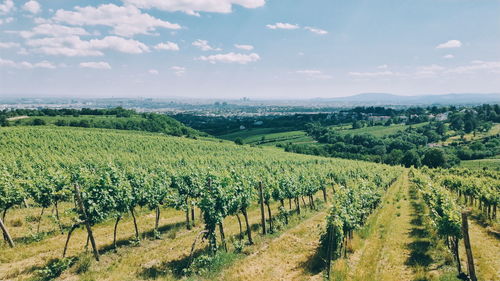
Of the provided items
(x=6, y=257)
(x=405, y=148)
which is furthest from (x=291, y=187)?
(x=405, y=148)

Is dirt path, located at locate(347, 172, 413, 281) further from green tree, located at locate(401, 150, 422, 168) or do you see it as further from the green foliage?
green tree, located at locate(401, 150, 422, 168)

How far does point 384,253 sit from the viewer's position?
61.2 feet

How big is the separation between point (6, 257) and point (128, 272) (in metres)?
6.96

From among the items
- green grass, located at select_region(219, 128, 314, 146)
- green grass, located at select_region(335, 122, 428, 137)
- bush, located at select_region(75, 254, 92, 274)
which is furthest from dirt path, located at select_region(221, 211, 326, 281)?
green grass, located at select_region(335, 122, 428, 137)

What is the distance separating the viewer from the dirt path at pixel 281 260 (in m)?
15.0

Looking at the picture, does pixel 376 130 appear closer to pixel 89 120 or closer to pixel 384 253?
pixel 89 120

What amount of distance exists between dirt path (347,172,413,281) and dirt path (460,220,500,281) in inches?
135

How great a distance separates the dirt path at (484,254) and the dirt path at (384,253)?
11.3ft

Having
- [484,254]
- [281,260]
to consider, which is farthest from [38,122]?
[484,254]

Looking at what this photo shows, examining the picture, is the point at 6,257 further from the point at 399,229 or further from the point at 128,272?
the point at 399,229

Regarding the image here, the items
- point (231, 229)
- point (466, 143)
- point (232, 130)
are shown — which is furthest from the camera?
point (232, 130)

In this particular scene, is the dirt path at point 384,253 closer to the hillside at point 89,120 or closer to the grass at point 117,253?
the grass at point 117,253

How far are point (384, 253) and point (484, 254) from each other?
21.0 ft

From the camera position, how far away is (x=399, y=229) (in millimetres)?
24734
